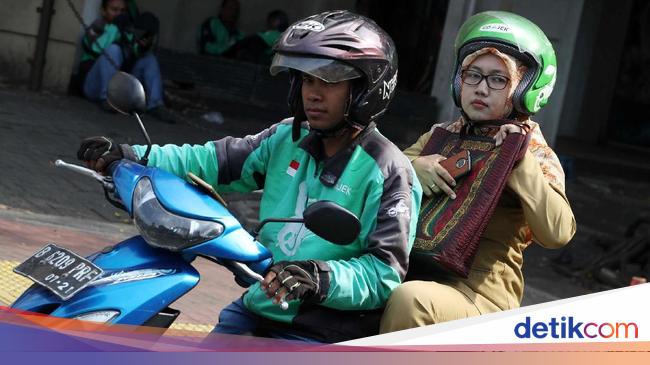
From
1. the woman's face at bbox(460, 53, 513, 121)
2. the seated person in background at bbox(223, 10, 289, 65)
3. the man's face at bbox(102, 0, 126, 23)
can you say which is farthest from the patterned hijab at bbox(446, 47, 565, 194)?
the seated person in background at bbox(223, 10, 289, 65)

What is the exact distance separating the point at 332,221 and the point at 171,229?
404 millimetres

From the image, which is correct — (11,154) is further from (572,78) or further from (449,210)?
(572,78)

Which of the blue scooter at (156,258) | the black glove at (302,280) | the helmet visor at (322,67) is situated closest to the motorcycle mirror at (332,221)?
the blue scooter at (156,258)

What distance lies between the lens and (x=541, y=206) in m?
3.90

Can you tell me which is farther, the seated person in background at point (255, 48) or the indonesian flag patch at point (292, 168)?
the seated person in background at point (255, 48)

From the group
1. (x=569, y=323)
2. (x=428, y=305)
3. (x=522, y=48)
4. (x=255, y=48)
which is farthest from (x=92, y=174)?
(x=255, y=48)

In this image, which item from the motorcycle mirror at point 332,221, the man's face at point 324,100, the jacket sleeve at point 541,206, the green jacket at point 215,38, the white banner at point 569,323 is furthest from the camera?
the green jacket at point 215,38

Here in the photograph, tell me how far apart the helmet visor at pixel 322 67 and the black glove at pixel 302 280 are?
505mm

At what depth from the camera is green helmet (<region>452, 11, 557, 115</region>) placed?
4.11 metres

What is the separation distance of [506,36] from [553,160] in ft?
1.48

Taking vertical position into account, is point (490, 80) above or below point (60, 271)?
above

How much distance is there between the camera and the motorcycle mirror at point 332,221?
2.89 metres

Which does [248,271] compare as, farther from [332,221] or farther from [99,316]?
[99,316]

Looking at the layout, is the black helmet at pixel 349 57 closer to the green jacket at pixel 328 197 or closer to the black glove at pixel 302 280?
the green jacket at pixel 328 197
